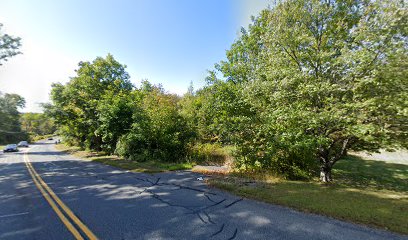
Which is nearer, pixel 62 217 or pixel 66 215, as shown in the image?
pixel 62 217

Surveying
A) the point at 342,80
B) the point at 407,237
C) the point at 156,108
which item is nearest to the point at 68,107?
the point at 156,108

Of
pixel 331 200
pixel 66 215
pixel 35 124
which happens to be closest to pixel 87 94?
pixel 66 215

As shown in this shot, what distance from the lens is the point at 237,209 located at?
534cm

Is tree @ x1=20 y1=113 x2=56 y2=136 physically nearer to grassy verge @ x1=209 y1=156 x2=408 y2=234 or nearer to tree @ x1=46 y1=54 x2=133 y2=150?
tree @ x1=46 y1=54 x2=133 y2=150

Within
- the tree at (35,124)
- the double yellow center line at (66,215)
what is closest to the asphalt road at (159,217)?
the double yellow center line at (66,215)

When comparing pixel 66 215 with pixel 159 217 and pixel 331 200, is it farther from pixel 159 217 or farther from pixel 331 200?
pixel 331 200

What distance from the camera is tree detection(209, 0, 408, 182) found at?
6008 millimetres

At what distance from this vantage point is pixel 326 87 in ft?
22.3

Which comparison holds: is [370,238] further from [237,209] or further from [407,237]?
[237,209]

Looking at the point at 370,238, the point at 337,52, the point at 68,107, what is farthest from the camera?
the point at 68,107

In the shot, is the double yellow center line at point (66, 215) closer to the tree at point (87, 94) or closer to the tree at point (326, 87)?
the tree at point (326, 87)

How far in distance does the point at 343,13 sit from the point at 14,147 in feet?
149

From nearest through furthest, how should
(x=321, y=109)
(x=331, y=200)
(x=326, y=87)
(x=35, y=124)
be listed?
1. (x=331, y=200)
2. (x=326, y=87)
3. (x=321, y=109)
4. (x=35, y=124)

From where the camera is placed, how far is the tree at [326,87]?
6008 mm
